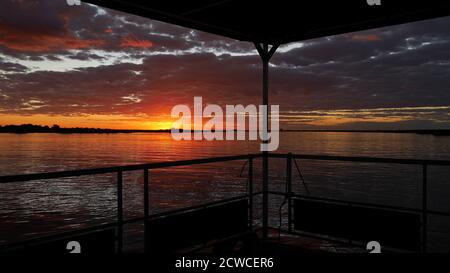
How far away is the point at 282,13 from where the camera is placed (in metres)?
3.87

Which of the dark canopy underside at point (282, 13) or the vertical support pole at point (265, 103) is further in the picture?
the vertical support pole at point (265, 103)

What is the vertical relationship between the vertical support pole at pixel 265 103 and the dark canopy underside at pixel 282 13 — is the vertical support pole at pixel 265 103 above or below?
below

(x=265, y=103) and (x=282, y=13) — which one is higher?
(x=282, y=13)

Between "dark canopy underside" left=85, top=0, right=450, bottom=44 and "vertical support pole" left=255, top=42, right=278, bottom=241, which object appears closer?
"dark canopy underside" left=85, top=0, right=450, bottom=44

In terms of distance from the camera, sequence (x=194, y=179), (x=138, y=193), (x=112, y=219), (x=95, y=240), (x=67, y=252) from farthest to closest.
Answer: (x=194, y=179), (x=138, y=193), (x=112, y=219), (x=95, y=240), (x=67, y=252)

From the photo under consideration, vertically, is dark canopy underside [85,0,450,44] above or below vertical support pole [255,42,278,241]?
above

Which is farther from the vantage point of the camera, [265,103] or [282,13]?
[265,103]

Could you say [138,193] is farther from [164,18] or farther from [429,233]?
[164,18]

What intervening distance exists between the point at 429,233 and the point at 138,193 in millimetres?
21906

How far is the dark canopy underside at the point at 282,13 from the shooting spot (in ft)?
11.3

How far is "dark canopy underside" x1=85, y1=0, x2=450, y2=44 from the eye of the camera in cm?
346

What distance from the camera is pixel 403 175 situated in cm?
3891
